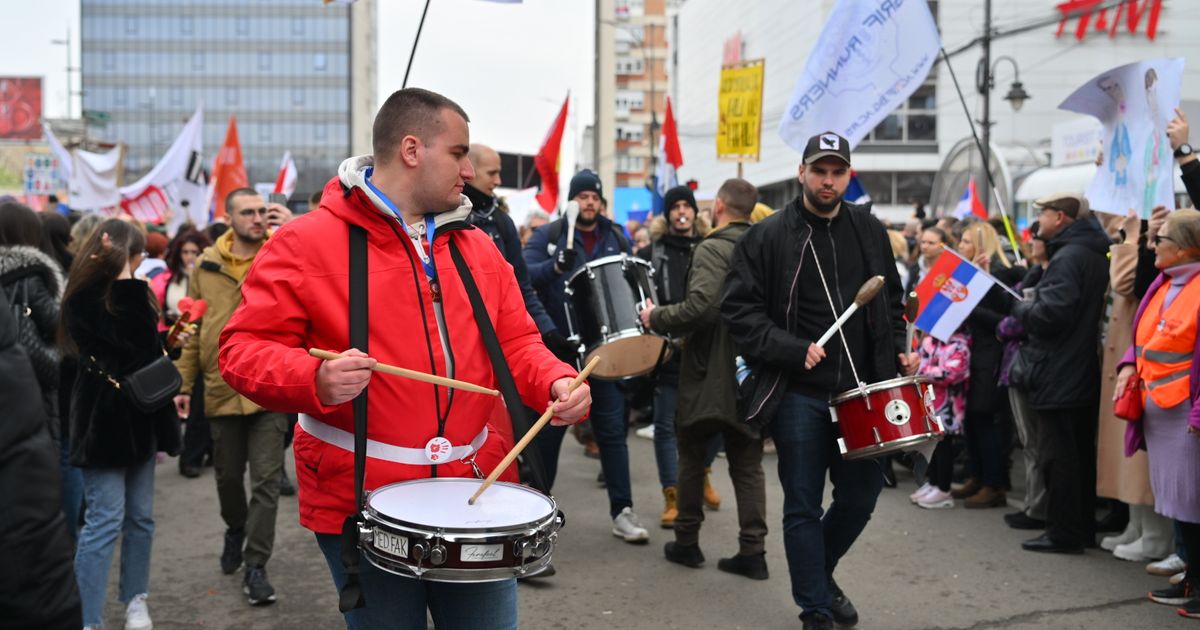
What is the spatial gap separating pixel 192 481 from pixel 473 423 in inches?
273

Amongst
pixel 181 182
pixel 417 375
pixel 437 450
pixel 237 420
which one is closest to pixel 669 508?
pixel 237 420

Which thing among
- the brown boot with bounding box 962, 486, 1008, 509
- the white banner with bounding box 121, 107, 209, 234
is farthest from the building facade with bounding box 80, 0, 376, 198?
the brown boot with bounding box 962, 486, 1008, 509

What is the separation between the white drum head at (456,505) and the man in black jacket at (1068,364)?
4.91 m

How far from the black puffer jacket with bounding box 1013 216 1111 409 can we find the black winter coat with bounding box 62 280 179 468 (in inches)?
200

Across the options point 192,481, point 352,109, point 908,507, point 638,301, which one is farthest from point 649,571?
point 352,109

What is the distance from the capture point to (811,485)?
203 inches

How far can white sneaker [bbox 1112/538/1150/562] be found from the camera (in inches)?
267

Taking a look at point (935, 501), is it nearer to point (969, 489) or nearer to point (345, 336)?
point (969, 489)

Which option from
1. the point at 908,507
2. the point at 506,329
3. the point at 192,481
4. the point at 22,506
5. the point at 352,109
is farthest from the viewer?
the point at 352,109

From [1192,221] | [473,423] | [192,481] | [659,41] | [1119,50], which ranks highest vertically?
[659,41]

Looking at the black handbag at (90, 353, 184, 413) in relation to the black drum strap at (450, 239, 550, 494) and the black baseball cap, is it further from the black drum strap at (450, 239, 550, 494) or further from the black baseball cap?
the black baseball cap

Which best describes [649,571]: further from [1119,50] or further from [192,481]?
[1119,50]

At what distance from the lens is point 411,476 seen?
3.07 meters

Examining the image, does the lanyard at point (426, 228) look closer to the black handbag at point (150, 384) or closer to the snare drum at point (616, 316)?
the black handbag at point (150, 384)
